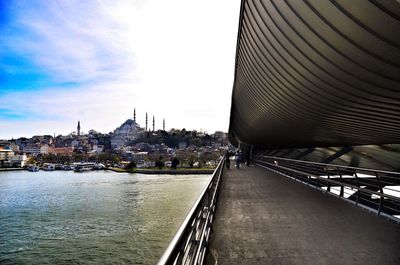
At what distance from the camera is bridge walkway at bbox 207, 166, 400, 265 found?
3824 millimetres

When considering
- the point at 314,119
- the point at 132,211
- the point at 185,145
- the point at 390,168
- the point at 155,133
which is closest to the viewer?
the point at 314,119

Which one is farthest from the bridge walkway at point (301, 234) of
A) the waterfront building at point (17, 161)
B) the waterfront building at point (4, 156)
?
the waterfront building at point (4, 156)

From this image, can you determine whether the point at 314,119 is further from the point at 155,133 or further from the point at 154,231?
the point at 155,133

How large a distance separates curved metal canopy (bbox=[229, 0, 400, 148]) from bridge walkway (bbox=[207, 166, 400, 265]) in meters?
2.38

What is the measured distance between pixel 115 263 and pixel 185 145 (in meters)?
138

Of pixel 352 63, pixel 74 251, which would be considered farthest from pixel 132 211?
pixel 352 63

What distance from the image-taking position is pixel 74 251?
2230 centimetres

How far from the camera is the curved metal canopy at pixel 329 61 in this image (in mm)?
5109

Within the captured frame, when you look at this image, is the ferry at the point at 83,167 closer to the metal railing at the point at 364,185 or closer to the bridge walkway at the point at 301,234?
the metal railing at the point at 364,185

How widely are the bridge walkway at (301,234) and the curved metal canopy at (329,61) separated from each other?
2376 millimetres

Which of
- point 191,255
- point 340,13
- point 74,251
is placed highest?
point 340,13

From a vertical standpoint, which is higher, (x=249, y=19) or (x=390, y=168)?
(x=249, y=19)

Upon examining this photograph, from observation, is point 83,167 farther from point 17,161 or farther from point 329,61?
point 329,61

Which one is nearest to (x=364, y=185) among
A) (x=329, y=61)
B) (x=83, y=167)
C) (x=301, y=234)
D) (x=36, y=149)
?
(x=329, y=61)
